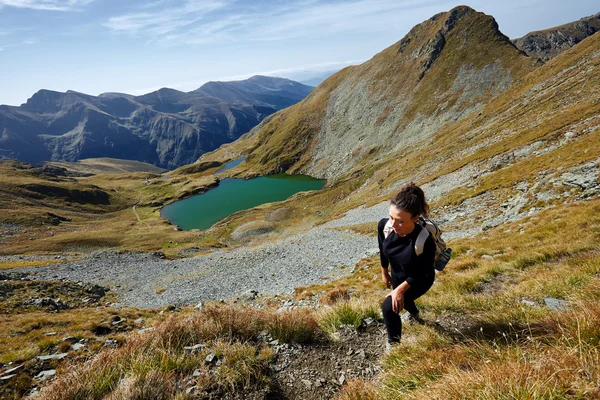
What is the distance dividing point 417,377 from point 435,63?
141 meters

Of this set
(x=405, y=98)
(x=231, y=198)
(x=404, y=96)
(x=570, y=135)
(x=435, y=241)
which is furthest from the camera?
(x=231, y=198)

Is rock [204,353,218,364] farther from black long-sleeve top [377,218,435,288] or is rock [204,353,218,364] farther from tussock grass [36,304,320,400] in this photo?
Answer: black long-sleeve top [377,218,435,288]

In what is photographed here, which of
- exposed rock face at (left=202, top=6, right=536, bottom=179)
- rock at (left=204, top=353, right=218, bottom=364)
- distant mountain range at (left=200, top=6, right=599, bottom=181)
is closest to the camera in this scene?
rock at (left=204, top=353, right=218, bottom=364)

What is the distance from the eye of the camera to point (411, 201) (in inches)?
195

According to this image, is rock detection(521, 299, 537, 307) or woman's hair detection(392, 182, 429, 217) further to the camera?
rock detection(521, 299, 537, 307)

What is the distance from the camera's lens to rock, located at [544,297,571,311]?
18.6 ft

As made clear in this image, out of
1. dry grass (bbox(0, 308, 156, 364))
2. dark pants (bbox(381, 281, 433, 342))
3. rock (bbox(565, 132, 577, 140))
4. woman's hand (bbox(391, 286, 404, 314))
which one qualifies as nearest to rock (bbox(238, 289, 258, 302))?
dry grass (bbox(0, 308, 156, 364))

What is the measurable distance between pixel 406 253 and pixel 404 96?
130 m

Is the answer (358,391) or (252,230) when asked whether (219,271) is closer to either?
(358,391)

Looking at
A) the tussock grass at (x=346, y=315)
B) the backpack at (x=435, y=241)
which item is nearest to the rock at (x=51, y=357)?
the tussock grass at (x=346, y=315)

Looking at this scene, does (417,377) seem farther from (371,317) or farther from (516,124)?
(516,124)

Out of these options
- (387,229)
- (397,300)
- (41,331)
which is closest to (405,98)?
(387,229)

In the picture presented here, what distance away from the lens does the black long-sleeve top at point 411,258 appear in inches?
205

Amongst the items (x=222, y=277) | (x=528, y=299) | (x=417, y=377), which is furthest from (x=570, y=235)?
(x=222, y=277)
